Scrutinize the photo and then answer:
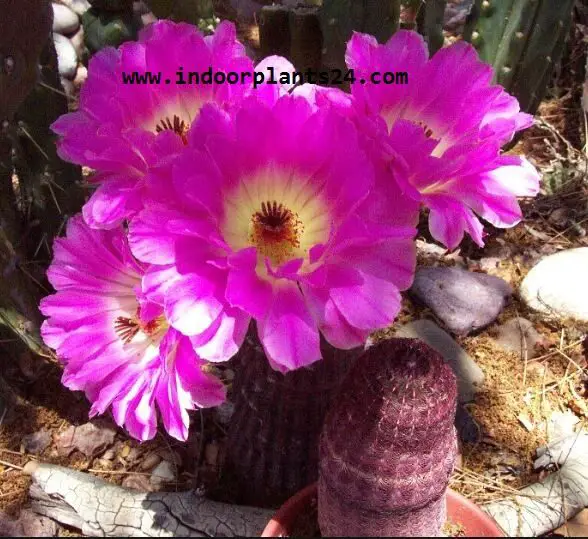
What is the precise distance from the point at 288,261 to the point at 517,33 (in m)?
1.32

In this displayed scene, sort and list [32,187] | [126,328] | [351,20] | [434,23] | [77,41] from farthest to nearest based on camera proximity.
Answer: [77,41] < [434,23] < [32,187] < [351,20] < [126,328]

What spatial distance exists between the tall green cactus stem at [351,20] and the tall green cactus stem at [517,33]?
43 centimetres

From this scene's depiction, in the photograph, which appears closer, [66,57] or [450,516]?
[450,516]

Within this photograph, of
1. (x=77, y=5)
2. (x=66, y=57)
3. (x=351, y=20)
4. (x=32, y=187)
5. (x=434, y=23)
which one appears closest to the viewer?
(x=351, y=20)

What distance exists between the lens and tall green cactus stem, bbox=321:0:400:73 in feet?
4.61

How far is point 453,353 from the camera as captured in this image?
1.65 metres

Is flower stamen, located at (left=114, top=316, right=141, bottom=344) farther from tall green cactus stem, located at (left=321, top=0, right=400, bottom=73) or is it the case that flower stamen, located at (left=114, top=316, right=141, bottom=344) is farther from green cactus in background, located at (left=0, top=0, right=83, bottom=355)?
tall green cactus stem, located at (left=321, top=0, right=400, bottom=73)

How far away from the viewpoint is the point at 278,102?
706mm

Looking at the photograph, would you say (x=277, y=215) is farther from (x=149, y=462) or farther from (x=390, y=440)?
(x=149, y=462)

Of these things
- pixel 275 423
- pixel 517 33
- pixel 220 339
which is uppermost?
pixel 220 339

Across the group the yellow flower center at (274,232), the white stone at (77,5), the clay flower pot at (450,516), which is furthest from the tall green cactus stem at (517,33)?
the white stone at (77,5)

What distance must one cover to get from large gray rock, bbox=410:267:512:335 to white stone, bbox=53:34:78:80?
4.61 ft

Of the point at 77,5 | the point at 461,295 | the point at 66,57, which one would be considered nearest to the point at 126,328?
the point at 461,295

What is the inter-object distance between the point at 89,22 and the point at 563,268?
1.21 meters
